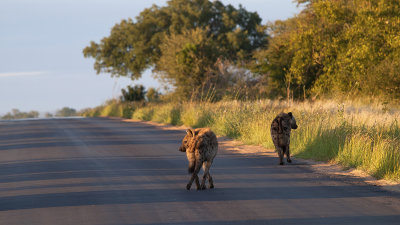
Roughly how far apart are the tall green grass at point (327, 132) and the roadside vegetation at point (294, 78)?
0.18ft

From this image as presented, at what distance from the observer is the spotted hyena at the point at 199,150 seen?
9.67 metres

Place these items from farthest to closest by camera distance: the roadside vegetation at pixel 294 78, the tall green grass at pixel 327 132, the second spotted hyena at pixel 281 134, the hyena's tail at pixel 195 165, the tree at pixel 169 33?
1. the tree at pixel 169 33
2. the roadside vegetation at pixel 294 78
3. the second spotted hyena at pixel 281 134
4. the tall green grass at pixel 327 132
5. the hyena's tail at pixel 195 165

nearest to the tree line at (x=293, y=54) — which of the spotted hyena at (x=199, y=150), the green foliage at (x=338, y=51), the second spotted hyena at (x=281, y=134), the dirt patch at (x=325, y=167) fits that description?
the green foliage at (x=338, y=51)

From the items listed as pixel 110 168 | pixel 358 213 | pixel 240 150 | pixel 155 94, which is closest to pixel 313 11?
pixel 155 94

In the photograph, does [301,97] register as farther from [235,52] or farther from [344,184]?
[344,184]

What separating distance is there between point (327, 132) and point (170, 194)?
7155 mm

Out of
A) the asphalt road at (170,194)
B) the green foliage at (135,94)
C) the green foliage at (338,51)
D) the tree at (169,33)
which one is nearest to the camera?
the asphalt road at (170,194)

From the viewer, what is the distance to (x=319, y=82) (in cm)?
3834

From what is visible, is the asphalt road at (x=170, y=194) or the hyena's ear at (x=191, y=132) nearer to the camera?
the asphalt road at (x=170, y=194)

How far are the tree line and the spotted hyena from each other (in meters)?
14.2

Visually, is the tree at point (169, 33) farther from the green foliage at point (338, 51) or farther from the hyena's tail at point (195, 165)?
the hyena's tail at point (195, 165)

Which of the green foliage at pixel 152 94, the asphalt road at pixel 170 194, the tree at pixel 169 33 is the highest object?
the tree at pixel 169 33

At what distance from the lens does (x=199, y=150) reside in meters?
9.65

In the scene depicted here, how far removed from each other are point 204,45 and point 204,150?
1372 inches
